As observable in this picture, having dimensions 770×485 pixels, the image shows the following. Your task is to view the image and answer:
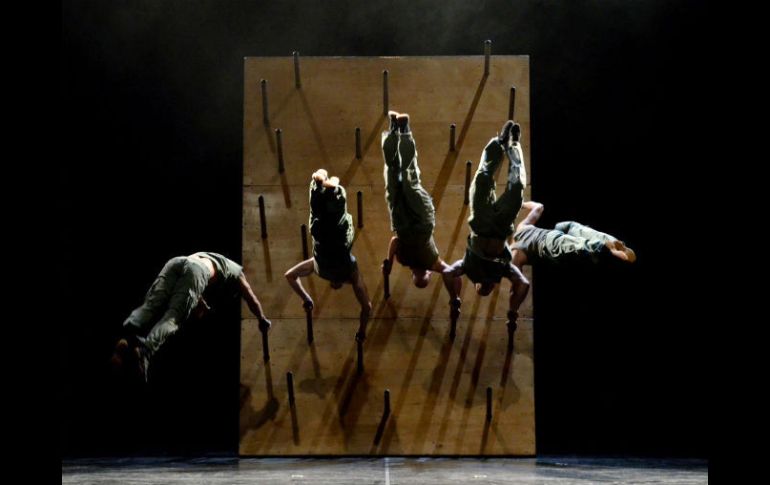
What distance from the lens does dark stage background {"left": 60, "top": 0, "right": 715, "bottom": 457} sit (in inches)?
298

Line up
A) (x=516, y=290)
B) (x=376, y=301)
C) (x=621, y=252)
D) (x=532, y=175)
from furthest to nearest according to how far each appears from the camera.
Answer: (x=532, y=175) < (x=376, y=301) < (x=516, y=290) < (x=621, y=252)

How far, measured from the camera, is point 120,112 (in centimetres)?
776

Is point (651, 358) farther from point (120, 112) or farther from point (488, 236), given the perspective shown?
point (120, 112)

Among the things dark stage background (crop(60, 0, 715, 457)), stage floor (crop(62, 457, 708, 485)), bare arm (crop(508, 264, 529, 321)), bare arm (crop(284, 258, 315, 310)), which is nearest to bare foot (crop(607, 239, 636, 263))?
bare arm (crop(508, 264, 529, 321))

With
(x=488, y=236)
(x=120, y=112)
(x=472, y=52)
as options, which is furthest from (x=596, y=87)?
(x=120, y=112)

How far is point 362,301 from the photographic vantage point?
23.0ft

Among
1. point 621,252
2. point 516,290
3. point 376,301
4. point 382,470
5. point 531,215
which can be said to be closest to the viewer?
point 621,252

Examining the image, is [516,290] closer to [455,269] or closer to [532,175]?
[455,269]

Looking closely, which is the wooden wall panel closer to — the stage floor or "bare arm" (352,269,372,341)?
"bare arm" (352,269,372,341)

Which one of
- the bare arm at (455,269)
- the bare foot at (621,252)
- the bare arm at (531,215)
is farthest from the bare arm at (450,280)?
the bare foot at (621,252)

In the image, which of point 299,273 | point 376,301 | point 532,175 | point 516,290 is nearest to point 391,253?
point 376,301

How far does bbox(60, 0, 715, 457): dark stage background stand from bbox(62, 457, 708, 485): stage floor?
842 millimetres

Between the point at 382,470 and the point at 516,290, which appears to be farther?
the point at 516,290

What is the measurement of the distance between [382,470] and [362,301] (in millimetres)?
1362
